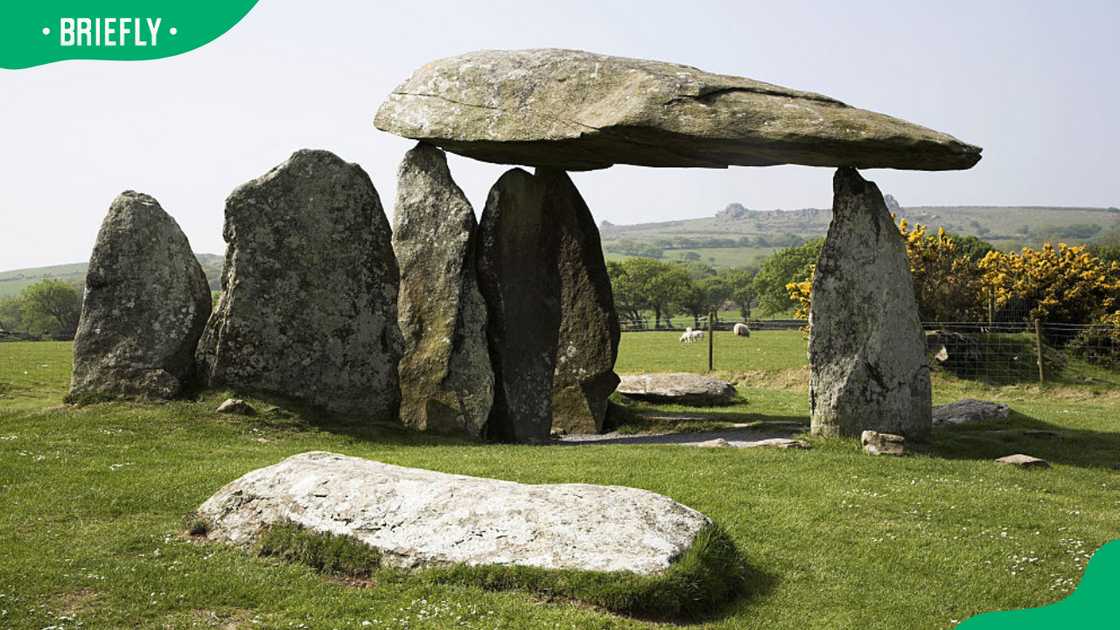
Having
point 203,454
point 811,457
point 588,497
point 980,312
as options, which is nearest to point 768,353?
point 980,312

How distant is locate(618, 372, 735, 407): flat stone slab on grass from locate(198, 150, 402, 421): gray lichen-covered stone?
732 cm

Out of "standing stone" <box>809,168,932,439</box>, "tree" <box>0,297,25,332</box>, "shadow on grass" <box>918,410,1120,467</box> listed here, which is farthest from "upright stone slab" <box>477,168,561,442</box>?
"tree" <box>0,297,25,332</box>

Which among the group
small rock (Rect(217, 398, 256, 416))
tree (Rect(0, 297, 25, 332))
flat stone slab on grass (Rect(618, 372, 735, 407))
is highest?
small rock (Rect(217, 398, 256, 416))

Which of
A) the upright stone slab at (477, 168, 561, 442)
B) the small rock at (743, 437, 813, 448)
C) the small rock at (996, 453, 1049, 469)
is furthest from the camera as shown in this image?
the upright stone slab at (477, 168, 561, 442)

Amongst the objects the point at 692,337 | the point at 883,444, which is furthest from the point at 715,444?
the point at 692,337

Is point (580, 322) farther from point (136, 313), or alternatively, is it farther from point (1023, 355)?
point (1023, 355)

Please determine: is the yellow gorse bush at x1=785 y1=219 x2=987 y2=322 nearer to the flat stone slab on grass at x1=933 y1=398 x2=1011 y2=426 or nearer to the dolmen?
the flat stone slab on grass at x1=933 y1=398 x2=1011 y2=426

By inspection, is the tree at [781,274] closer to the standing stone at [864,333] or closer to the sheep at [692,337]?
the sheep at [692,337]

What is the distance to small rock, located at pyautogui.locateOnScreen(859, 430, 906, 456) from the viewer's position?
15.2 m

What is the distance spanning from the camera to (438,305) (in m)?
18.5

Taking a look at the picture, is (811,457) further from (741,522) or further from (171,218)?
(171,218)

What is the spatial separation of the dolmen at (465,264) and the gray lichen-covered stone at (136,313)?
0.03 meters

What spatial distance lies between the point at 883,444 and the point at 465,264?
758 centimetres

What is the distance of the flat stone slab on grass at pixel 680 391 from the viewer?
23.6 meters
